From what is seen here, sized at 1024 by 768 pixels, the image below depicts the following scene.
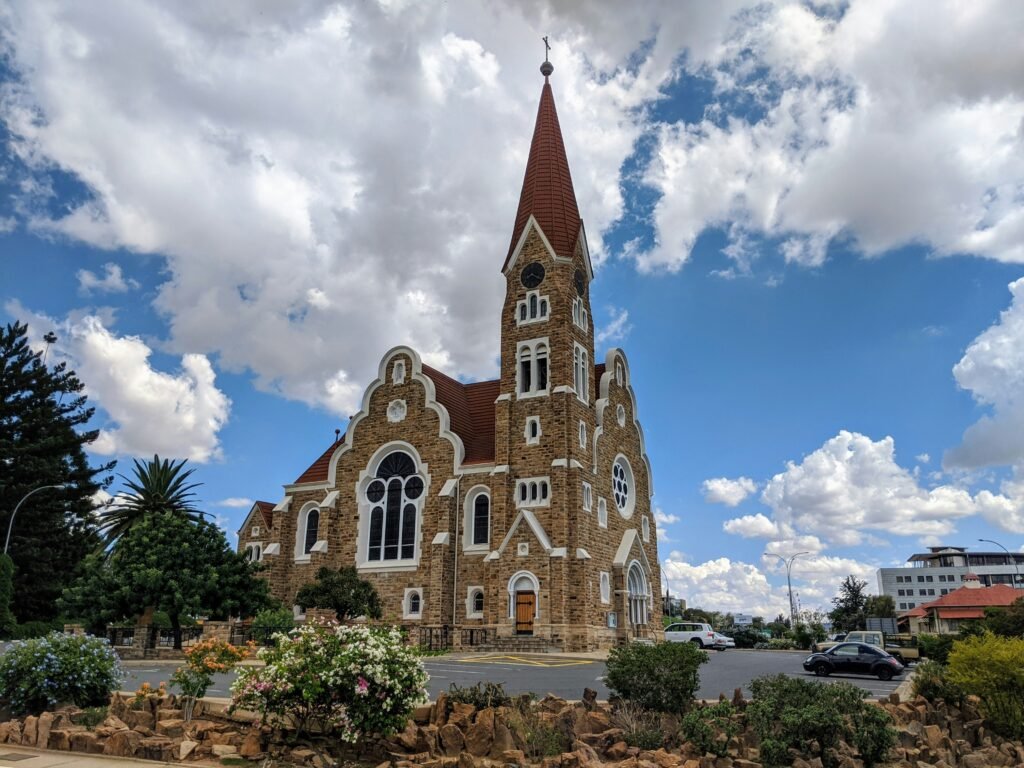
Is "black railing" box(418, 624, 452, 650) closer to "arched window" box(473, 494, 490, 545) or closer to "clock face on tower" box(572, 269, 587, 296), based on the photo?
"arched window" box(473, 494, 490, 545)

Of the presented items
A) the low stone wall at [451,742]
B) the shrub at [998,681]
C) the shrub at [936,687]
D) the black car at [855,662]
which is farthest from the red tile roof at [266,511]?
the shrub at [998,681]

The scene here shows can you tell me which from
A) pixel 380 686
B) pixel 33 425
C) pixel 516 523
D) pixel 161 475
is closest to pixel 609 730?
pixel 380 686

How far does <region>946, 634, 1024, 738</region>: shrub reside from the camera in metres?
13.4

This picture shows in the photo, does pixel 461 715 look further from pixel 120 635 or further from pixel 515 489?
pixel 515 489

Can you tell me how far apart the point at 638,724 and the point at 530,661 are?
1805cm

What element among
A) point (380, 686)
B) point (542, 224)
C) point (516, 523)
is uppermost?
point (542, 224)

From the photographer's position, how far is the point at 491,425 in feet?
142

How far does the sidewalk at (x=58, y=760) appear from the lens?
10547 millimetres

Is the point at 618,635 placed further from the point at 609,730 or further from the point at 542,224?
the point at 609,730

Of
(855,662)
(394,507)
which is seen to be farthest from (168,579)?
(855,662)

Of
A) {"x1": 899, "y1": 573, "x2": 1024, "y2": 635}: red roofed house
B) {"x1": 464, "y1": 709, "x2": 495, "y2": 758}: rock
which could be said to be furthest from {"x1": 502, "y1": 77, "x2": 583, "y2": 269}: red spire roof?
{"x1": 899, "y1": 573, "x2": 1024, "y2": 635}: red roofed house

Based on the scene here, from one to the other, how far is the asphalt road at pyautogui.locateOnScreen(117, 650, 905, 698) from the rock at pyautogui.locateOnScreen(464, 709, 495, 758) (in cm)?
386

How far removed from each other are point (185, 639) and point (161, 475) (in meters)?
17.5

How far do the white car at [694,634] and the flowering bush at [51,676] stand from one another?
31.0m
